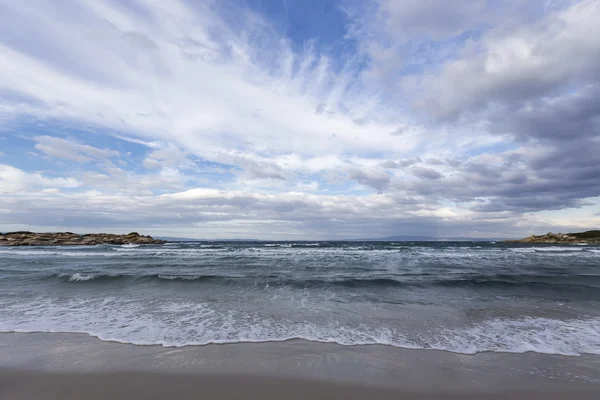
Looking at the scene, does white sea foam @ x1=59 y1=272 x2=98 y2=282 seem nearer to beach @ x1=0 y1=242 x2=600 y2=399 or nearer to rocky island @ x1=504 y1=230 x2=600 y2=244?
beach @ x1=0 y1=242 x2=600 y2=399

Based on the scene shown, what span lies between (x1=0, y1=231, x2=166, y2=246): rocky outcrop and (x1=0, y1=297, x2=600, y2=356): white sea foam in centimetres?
5882

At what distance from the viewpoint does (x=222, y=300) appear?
960 cm

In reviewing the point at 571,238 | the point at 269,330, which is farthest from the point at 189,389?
the point at 571,238

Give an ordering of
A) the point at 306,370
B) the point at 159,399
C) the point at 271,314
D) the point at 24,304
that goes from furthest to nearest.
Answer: the point at 24,304
the point at 271,314
the point at 306,370
the point at 159,399

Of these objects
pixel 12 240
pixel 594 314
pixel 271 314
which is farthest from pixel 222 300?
pixel 12 240

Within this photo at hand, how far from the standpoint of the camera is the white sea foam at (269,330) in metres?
5.77

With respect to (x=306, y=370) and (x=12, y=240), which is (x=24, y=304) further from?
(x=12, y=240)

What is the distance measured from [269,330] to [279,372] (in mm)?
2115

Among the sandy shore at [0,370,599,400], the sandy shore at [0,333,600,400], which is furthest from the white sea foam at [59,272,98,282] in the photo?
the sandy shore at [0,370,599,400]

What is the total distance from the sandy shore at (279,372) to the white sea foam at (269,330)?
0.39 meters

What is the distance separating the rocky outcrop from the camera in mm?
52406

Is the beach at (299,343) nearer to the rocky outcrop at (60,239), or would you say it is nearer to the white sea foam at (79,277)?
the white sea foam at (79,277)

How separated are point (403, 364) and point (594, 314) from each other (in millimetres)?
7354

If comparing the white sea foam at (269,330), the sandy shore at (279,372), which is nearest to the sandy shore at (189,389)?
the sandy shore at (279,372)
